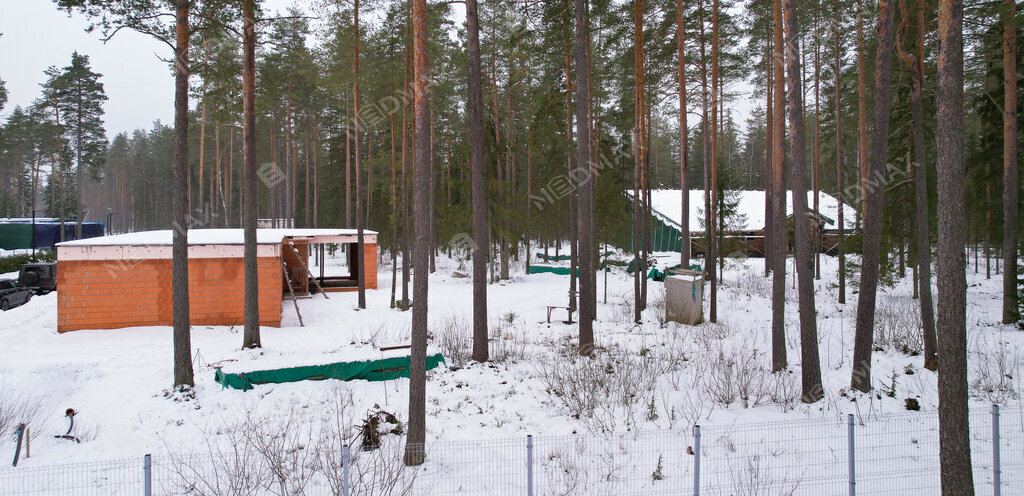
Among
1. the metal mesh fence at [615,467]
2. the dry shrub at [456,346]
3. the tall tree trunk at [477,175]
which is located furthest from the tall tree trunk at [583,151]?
the metal mesh fence at [615,467]

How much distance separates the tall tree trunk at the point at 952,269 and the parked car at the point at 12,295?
942 inches

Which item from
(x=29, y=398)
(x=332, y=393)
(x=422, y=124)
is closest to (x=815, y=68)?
(x=422, y=124)

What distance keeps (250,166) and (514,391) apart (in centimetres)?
775

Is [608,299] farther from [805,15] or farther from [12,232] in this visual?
[12,232]

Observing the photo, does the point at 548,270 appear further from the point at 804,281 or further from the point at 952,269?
the point at 952,269

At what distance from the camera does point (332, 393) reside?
26.9 ft

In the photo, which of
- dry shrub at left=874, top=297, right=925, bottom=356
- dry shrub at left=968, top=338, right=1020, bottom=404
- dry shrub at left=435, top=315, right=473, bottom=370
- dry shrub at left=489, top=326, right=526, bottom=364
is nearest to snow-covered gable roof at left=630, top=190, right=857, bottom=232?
dry shrub at left=874, top=297, right=925, bottom=356

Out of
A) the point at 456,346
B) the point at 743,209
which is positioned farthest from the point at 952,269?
the point at 743,209

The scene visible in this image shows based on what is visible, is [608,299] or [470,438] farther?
[608,299]

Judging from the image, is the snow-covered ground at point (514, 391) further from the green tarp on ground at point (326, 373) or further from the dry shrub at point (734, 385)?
the green tarp on ground at point (326, 373)

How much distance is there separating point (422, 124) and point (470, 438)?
4.13m

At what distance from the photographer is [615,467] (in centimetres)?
547

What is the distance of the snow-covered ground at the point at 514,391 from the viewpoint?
252 inches

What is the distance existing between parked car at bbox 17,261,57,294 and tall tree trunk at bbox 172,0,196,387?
16.5 metres
